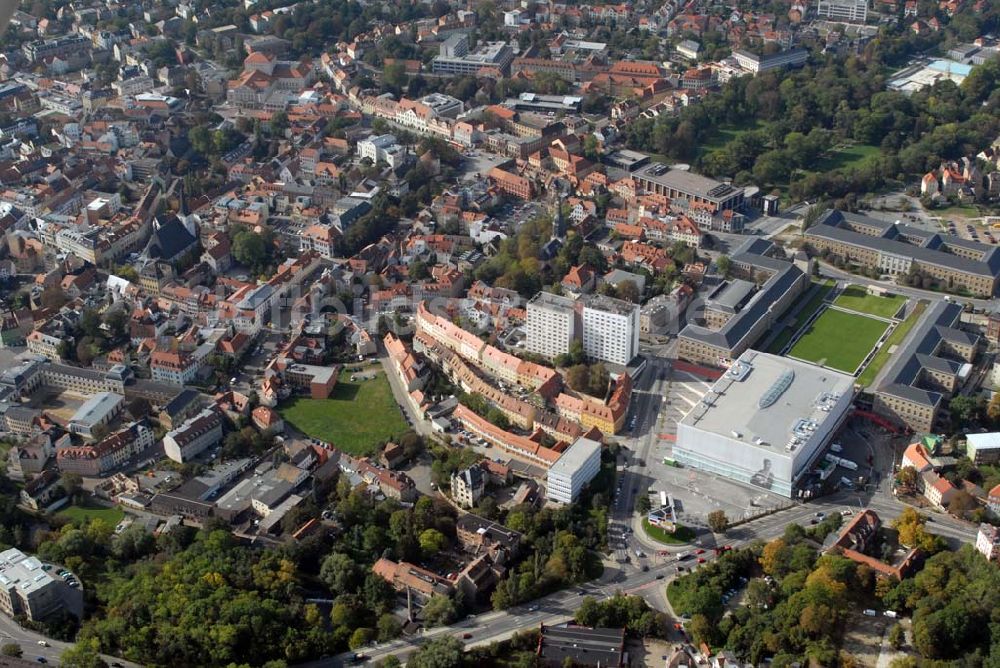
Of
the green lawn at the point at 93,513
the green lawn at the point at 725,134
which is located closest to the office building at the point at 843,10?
the green lawn at the point at 725,134

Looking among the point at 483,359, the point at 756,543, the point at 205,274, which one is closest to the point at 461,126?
the point at 205,274

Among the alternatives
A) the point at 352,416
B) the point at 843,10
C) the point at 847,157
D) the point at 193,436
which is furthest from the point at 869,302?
the point at 843,10

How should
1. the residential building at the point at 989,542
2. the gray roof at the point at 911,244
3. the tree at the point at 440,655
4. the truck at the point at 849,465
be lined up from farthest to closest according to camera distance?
the gray roof at the point at 911,244, the truck at the point at 849,465, the residential building at the point at 989,542, the tree at the point at 440,655

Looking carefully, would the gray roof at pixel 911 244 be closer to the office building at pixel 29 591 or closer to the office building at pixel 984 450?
the office building at pixel 984 450

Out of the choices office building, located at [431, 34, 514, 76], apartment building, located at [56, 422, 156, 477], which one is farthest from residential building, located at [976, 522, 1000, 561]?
office building, located at [431, 34, 514, 76]

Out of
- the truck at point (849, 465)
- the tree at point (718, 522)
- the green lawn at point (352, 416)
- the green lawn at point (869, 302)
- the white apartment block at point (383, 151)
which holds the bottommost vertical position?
the green lawn at point (869, 302)

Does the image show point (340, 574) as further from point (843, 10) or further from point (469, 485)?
point (843, 10)

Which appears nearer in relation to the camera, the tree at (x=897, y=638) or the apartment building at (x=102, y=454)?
the tree at (x=897, y=638)

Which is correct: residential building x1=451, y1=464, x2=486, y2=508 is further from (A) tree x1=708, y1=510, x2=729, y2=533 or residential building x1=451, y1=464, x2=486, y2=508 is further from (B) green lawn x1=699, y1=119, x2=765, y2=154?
(B) green lawn x1=699, y1=119, x2=765, y2=154
